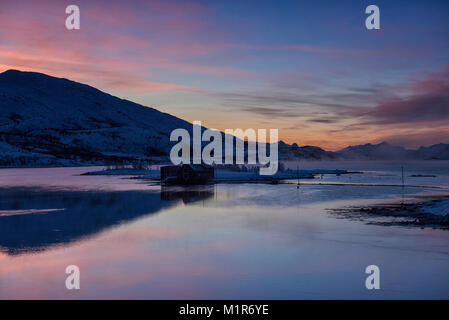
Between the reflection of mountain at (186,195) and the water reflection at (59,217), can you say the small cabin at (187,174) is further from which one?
the water reflection at (59,217)

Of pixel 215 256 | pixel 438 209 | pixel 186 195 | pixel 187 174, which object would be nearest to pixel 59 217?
pixel 215 256

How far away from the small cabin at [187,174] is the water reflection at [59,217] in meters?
33.3

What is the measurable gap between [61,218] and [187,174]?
173 feet

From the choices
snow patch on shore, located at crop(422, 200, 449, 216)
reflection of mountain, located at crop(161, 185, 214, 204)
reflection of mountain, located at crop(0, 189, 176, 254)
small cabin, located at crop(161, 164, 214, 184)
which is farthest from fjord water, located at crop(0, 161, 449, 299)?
small cabin, located at crop(161, 164, 214, 184)

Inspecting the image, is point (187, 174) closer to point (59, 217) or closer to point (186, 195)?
point (186, 195)

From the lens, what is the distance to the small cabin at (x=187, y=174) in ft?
275

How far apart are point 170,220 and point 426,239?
17.0 metres

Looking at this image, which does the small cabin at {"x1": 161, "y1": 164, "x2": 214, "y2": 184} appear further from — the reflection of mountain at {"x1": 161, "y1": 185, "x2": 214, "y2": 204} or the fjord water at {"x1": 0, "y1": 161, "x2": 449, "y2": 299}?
the fjord water at {"x1": 0, "y1": 161, "x2": 449, "y2": 299}

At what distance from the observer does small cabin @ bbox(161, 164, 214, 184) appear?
83875mm

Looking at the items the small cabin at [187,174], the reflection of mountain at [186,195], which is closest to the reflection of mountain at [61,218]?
the reflection of mountain at [186,195]

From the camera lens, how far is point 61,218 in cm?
3378
